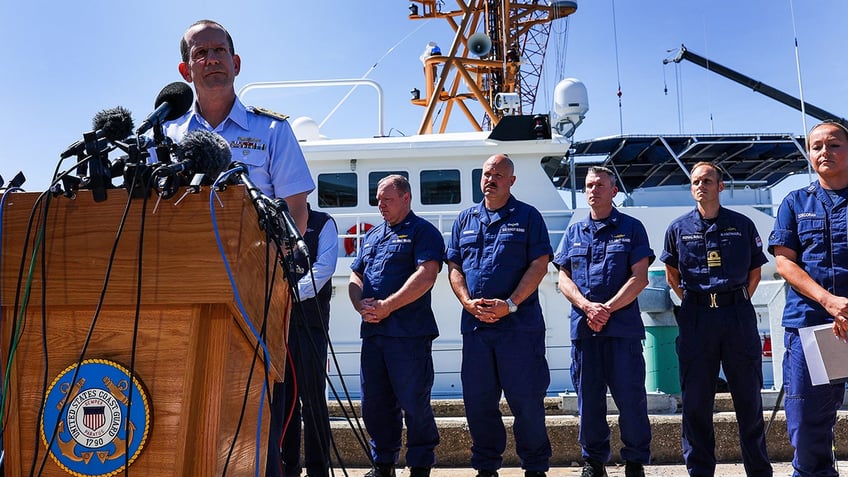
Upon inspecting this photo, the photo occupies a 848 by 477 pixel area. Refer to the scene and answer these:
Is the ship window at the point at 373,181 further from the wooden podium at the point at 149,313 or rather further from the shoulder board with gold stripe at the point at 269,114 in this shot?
the wooden podium at the point at 149,313

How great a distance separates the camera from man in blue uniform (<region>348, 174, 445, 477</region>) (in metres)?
4.04

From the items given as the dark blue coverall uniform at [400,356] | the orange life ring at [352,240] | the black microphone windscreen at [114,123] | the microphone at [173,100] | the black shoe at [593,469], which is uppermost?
the orange life ring at [352,240]

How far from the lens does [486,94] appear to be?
12.7 m

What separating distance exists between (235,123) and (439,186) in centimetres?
664

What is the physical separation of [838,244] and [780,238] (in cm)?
26

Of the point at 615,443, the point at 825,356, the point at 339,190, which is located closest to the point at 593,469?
the point at 615,443

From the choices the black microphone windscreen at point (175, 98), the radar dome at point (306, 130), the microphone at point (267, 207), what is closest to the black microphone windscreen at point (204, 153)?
the microphone at point (267, 207)

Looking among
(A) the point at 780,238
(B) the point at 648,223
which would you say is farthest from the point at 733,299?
(B) the point at 648,223

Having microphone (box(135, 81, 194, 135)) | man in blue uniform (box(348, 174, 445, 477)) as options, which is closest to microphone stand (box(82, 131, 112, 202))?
microphone (box(135, 81, 194, 135))

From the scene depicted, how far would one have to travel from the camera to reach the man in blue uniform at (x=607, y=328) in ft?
13.2

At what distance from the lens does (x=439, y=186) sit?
8.98m

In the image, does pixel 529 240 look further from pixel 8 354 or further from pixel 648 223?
pixel 648 223

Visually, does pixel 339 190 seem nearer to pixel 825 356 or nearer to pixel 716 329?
pixel 716 329

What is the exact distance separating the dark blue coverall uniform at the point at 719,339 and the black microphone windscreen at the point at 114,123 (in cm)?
326
